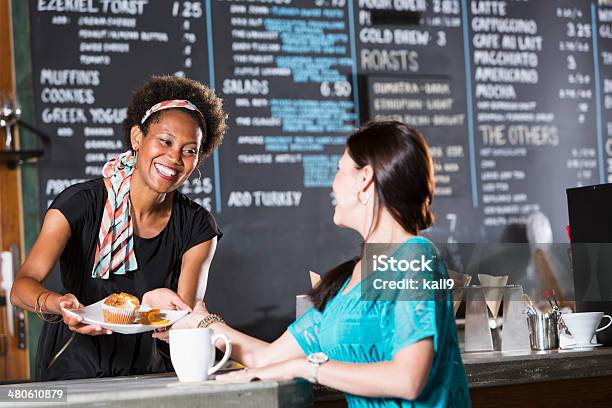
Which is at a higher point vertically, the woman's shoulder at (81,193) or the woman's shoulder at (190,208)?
the woman's shoulder at (81,193)

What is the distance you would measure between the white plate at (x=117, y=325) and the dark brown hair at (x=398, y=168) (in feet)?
1.80

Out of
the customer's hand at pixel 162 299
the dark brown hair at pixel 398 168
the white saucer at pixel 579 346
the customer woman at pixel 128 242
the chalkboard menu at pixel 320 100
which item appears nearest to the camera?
the dark brown hair at pixel 398 168

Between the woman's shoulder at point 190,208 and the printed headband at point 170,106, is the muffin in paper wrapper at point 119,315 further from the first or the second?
the printed headband at point 170,106

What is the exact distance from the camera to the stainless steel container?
232 centimetres

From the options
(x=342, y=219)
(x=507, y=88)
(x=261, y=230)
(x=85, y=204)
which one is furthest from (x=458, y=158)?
(x=342, y=219)

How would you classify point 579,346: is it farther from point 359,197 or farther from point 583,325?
point 359,197

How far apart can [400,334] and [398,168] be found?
30 centimetres

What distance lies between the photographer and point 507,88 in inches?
165

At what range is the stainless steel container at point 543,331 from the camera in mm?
2322

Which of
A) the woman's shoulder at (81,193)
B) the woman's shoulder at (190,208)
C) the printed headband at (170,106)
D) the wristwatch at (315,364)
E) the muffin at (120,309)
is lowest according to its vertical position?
the wristwatch at (315,364)

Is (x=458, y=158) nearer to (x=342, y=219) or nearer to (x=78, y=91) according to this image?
(x=78, y=91)

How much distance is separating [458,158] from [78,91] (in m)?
1.78
